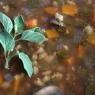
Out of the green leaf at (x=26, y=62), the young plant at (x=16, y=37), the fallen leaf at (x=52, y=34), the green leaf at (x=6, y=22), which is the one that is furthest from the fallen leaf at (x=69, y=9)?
the green leaf at (x=26, y=62)

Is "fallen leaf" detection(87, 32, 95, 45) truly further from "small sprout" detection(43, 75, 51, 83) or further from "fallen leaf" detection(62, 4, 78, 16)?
"small sprout" detection(43, 75, 51, 83)

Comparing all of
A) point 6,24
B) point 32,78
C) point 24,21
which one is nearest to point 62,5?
point 24,21

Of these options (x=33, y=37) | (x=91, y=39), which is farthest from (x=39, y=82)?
(x=91, y=39)

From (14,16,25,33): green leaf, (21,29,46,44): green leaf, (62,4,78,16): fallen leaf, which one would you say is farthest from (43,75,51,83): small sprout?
(62,4,78,16): fallen leaf

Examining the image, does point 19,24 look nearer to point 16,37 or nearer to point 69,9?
point 16,37

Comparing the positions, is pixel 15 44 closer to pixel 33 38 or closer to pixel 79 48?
pixel 33 38

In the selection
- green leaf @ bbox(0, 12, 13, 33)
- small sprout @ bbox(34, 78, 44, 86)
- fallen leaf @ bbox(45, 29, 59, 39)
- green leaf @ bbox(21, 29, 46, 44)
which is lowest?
small sprout @ bbox(34, 78, 44, 86)
